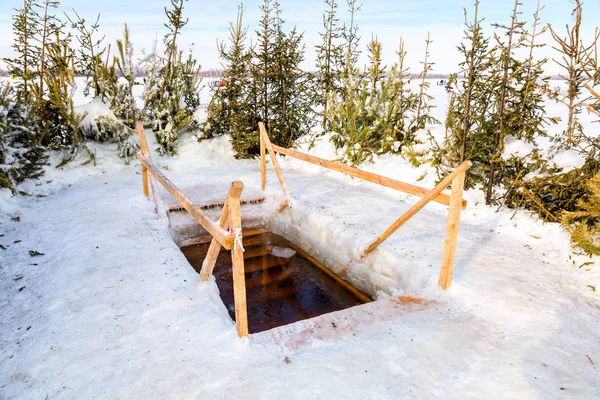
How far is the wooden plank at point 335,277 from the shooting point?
4.66 metres

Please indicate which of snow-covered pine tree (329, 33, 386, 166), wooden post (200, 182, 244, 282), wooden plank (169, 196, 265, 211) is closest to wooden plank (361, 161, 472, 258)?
wooden post (200, 182, 244, 282)

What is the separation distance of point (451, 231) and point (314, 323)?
149cm

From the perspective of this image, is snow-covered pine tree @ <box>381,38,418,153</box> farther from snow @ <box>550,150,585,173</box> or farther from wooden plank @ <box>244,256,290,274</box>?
wooden plank @ <box>244,256,290,274</box>

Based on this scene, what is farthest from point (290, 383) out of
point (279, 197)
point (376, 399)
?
point (279, 197)

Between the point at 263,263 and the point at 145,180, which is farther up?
the point at 145,180

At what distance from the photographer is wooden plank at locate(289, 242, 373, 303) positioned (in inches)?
183

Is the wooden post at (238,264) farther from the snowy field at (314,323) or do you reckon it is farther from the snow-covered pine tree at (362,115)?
the snow-covered pine tree at (362,115)

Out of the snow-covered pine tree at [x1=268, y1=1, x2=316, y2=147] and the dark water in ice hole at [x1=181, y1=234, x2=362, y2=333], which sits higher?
the snow-covered pine tree at [x1=268, y1=1, x2=316, y2=147]

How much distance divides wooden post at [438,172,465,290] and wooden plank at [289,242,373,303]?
3.87 feet

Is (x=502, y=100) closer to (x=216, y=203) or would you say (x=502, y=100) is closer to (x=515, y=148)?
(x=515, y=148)

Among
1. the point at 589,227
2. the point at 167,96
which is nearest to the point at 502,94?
the point at 589,227

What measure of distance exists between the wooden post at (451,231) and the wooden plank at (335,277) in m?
1.18

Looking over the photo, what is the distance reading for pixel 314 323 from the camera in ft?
10.3

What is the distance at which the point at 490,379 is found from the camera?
8.40ft
